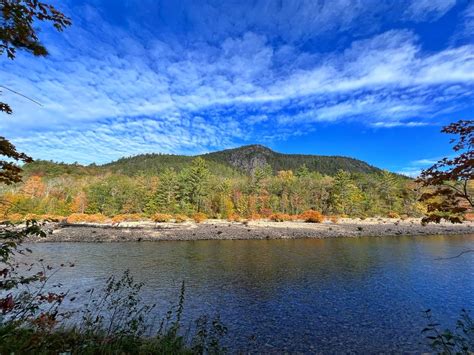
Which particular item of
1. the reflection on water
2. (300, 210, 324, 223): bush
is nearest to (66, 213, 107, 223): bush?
the reflection on water

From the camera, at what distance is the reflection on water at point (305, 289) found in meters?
9.37

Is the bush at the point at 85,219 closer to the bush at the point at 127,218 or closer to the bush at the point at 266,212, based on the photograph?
the bush at the point at 127,218

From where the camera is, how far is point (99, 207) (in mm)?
66062

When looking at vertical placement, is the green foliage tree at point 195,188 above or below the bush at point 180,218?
above

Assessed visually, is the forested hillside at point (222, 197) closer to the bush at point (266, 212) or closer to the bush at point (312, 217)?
the bush at point (266, 212)

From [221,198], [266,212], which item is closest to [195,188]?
[221,198]

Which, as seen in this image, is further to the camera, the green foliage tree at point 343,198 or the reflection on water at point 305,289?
the green foliage tree at point 343,198

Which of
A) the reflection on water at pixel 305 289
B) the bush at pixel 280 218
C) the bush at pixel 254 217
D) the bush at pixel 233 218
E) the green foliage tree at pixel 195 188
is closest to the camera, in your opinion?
the reflection on water at pixel 305 289

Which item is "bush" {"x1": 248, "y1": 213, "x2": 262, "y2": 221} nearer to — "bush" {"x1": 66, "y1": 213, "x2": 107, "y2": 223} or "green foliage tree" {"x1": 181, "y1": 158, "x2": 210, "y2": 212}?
"green foliage tree" {"x1": 181, "y1": 158, "x2": 210, "y2": 212}

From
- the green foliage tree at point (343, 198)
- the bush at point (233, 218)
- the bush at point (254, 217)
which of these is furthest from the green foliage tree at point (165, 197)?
the green foliage tree at point (343, 198)

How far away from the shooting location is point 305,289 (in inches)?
574

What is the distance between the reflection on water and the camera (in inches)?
369

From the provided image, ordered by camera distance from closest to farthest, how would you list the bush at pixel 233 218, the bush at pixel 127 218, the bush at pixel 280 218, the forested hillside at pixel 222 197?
the bush at pixel 127 218 → the bush at pixel 233 218 → the bush at pixel 280 218 → the forested hillside at pixel 222 197

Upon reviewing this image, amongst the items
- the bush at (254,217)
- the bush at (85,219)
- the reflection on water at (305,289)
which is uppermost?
the bush at (254,217)
